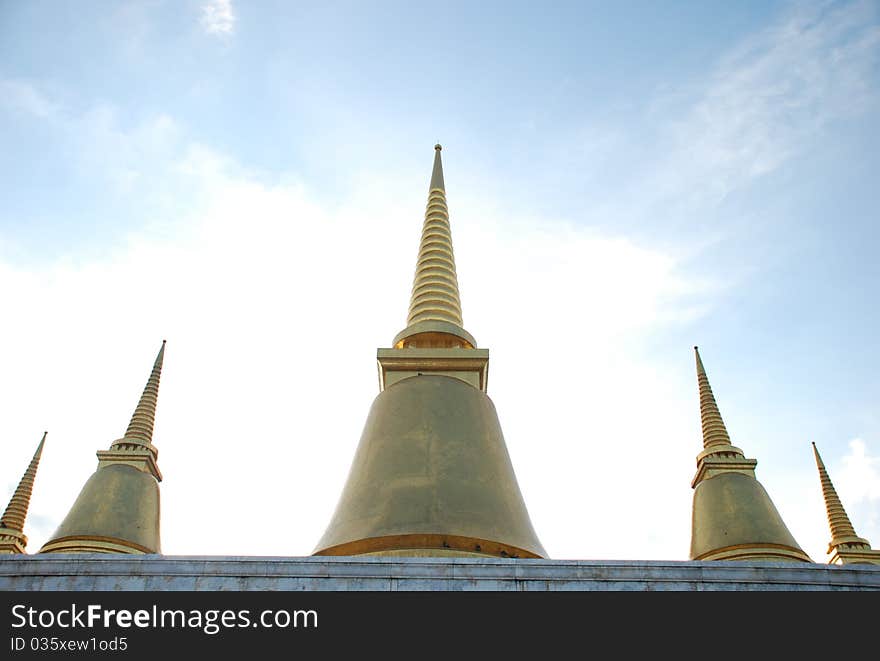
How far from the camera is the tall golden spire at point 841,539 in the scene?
75.0ft

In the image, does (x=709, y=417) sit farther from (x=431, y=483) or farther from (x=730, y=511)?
(x=431, y=483)

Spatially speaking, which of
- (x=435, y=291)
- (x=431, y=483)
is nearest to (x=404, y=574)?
(x=431, y=483)

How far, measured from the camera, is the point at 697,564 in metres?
9.07

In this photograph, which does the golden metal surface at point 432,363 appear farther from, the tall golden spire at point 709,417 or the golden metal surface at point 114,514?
the tall golden spire at point 709,417

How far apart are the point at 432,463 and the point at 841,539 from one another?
51.4ft

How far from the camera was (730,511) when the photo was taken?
1855 cm

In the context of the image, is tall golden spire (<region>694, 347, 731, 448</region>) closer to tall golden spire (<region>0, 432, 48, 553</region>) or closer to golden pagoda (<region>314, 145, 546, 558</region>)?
golden pagoda (<region>314, 145, 546, 558</region>)

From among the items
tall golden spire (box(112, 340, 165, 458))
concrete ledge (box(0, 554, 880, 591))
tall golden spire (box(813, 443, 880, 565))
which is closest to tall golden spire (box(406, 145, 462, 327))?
tall golden spire (box(112, 340, 165, 458))

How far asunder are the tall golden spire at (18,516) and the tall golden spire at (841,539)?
896 inches

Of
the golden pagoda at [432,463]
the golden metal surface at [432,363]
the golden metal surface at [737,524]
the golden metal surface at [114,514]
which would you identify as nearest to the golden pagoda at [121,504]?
Answer: the golden metal surface at [114,514]

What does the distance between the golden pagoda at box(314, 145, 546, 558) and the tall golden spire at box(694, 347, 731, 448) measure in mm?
7143

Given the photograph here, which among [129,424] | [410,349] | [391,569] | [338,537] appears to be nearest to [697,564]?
[391,569]
